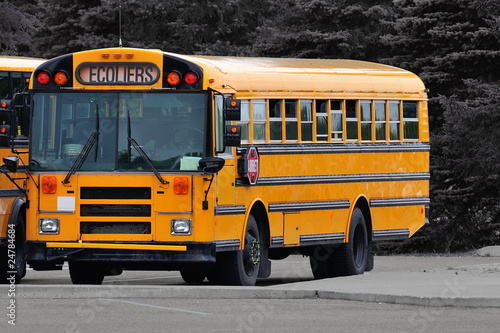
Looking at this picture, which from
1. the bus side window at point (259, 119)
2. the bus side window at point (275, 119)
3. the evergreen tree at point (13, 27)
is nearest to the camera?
the bus side window at point (259, 119)

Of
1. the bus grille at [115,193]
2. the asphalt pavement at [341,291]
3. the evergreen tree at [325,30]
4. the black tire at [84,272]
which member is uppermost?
the evergreen tree at [325,30]

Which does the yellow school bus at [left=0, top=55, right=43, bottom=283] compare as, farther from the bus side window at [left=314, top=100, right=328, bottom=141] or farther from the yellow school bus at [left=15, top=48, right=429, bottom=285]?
the bus side window at [left=314, top=100, right=328, bottom=141]

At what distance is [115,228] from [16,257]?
244 centimetres

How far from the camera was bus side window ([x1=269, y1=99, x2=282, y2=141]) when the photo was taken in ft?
59.2

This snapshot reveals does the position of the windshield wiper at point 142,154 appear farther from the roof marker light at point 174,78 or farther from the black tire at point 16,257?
the black tire at point 16,257

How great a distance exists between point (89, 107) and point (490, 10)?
15.3 meters

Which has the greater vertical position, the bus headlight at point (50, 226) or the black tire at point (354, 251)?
the bus headlight at point (50, 226)

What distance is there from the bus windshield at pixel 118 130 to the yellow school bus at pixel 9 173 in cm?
32

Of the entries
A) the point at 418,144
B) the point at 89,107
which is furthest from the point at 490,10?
the point at 89,107

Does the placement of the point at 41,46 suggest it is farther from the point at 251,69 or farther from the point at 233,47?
the point at 251,69

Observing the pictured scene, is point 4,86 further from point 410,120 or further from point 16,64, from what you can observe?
point 410,120

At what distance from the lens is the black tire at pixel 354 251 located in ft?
65.0

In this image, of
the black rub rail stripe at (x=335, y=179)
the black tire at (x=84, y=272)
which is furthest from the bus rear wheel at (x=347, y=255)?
the black tire at (x=84, y=272)

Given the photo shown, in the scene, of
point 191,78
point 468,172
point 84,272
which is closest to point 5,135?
point 191,78
